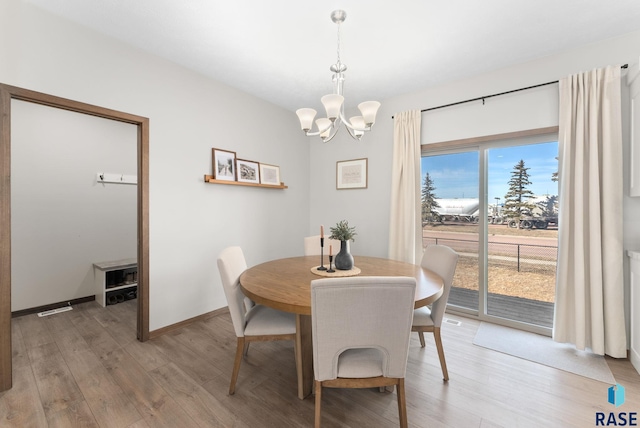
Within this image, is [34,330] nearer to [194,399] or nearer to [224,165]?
[194,399]

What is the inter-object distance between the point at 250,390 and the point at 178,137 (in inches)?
95.2

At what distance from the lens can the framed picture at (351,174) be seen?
3.67 meters

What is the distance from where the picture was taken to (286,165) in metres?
3.89

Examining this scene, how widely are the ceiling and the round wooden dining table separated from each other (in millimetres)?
1939

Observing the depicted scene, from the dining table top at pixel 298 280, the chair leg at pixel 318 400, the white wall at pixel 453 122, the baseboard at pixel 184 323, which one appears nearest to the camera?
the chair leg at pixel 318 400

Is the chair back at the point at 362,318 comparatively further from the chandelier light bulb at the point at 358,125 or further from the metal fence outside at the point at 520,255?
the metal fence outside at the point at 520,255

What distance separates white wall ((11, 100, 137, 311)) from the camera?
10.2ft

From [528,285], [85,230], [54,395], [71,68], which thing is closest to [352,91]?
[71,68]

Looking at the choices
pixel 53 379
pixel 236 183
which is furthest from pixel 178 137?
pixel 53 379

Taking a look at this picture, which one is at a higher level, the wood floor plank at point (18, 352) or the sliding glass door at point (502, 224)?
the sliding glass door at point (502, 224)

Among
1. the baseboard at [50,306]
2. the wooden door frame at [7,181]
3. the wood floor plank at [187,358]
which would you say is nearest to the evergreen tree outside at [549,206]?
the wood floor plank at [187,358]

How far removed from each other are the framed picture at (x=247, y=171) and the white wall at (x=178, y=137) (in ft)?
0.39

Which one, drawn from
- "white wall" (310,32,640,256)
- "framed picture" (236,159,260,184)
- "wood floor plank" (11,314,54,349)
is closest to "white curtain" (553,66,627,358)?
"white wall" (310,32,640,256)

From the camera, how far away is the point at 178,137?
2.71 m
